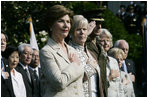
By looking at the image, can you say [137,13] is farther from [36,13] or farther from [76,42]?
[76,42]

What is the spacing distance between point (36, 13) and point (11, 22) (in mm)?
709

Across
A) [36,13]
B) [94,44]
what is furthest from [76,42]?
[36,13]

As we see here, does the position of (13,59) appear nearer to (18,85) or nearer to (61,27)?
(18,85)

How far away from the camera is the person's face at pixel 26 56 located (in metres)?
7.05

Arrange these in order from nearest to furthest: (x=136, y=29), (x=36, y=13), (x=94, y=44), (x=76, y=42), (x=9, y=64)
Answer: (x=76, y=42) < (x=94, y=44) < (x=9, y=64) < (x=36, y=13) < (x=136, y=29)

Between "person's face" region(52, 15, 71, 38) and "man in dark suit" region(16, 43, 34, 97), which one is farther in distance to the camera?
"man in dark suit" region(16, 43, 34, 97)

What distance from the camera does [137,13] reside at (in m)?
15.2

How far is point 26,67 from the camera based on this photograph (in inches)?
278

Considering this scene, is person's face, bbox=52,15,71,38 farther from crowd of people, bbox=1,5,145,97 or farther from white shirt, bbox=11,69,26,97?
white shirt, bbox=11,69,26,97

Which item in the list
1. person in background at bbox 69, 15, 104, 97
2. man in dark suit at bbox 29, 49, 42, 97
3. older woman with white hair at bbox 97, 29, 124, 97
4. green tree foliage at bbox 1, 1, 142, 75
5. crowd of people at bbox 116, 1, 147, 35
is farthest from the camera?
crowd of people at bbox 116, 1, 147, 35

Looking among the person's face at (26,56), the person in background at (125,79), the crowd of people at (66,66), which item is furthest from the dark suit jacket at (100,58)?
the person's face at (26,56)

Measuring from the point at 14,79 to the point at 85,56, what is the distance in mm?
1858

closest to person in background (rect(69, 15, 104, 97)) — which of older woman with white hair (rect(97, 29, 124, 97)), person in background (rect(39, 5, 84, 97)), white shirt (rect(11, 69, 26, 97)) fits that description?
person in background (rect(39, 5, 84, 97))

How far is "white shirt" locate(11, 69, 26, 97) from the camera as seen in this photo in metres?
6.17
